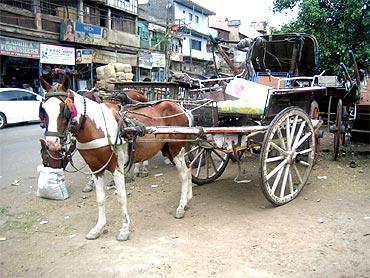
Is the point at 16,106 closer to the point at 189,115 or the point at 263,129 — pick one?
the point at 189,115

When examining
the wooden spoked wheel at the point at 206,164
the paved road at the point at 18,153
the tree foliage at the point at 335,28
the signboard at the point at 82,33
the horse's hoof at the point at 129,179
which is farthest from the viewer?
the signboard at the point at 82,33

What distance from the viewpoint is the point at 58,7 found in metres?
24.8

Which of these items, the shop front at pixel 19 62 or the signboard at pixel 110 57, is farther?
the signboard at pixel 110 57

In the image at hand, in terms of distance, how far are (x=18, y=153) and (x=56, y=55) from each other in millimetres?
14006

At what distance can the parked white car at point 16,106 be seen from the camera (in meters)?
15.1

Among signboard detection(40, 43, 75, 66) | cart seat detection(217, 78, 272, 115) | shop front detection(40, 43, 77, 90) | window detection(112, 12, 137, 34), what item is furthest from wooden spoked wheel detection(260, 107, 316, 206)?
window detection(112, 12, 137, 34)

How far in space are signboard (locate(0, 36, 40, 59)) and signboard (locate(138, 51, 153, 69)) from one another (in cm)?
1139

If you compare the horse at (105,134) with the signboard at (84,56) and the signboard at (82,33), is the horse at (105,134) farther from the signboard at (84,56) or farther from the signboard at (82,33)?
the signboard at (84,56)

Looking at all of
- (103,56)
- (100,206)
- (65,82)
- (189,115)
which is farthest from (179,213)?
(103,56)

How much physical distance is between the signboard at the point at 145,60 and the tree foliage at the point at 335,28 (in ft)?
67.5

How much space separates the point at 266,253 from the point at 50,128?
2411 mm

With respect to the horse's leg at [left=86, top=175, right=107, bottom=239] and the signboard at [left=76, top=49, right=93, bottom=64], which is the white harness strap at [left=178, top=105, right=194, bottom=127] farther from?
the signboard at [left=76, top=49, right=93, bottom=64]

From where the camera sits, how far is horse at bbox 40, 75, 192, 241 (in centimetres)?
361

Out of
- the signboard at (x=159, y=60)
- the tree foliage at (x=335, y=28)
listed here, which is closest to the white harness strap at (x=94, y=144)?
the tree foliage at (x=335, y=28)
